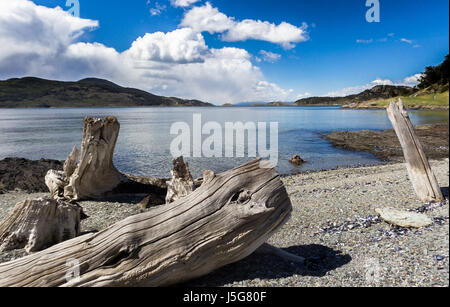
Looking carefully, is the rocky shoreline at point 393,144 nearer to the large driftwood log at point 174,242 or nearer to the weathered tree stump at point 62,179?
the weathered tree stump at point 62,179

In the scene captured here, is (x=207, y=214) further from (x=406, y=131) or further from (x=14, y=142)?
(x=14, y=142)

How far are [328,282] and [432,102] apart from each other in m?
104

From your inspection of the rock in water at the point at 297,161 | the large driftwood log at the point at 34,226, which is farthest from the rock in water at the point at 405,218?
the rock in water at the point at 297,161

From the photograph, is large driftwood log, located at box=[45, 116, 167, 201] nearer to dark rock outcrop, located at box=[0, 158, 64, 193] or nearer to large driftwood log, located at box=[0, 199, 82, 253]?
dark rock outcrop, located at box=[0, 158, 64, 193]

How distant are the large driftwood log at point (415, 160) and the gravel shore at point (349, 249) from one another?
1.60 feet

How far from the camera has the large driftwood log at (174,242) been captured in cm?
459

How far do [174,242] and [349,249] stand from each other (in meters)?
3.78

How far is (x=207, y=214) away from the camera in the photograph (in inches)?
195

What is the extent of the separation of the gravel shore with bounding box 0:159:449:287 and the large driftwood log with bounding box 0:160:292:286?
58 centimetres

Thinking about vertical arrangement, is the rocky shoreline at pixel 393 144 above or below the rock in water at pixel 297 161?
above

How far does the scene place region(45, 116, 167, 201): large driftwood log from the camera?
38.2ft

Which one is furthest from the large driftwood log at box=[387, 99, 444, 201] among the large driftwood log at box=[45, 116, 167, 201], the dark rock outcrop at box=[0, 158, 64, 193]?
the dark rock outcrop at box=[0, 158, 64, 193]

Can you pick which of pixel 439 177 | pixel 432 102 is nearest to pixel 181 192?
pixel 439 177

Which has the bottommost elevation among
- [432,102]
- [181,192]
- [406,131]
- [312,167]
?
[312,167]
